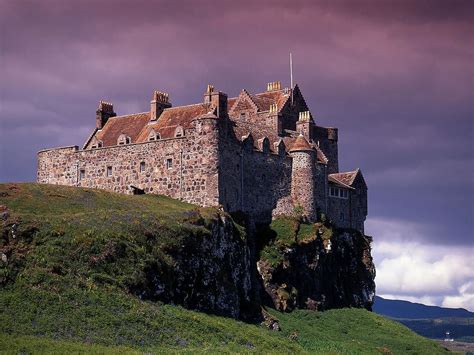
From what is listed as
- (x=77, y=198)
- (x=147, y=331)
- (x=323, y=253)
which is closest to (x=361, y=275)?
(x=323, y=253)

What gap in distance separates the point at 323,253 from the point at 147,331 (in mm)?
45490

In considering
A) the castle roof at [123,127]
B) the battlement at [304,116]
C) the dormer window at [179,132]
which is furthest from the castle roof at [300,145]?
the castle roof at [123,127]

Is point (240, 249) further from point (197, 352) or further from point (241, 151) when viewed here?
point (197, 352)

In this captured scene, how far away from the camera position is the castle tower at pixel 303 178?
12794 centimetres

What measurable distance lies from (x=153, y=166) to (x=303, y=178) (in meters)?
19.5

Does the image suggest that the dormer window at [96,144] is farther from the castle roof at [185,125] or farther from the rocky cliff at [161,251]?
the rocky cliff at [161,251]

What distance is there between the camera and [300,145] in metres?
129

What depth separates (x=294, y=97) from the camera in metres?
142

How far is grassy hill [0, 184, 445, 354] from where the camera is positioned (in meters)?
85.3

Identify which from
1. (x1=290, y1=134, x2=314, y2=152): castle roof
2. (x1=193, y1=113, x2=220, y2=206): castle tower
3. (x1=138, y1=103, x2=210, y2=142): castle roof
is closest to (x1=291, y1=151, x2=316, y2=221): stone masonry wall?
(x1=290, y1=134, x2=314, y2=152): castle roof

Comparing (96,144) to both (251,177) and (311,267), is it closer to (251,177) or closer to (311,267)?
(251,177)

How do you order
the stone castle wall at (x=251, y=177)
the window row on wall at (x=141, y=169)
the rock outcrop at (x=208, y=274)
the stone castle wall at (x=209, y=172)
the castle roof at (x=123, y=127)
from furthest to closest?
the castle roof at (x=123, y=127), the window row on wall at (x=141, y=169), the stone castle wall at (x=251, y=177), the stone castle wall at (x=209, y=172), the rock outcrop at (x=208, y=274)

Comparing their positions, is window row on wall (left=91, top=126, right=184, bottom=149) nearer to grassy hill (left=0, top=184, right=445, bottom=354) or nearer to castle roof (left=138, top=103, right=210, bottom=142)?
castle roof (left=138, top=103, right=210, bottom=142)

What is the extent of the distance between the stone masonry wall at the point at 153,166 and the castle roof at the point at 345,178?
2766 cm
